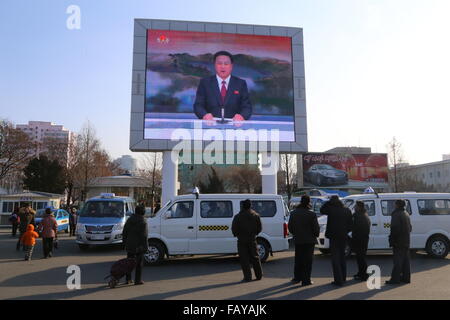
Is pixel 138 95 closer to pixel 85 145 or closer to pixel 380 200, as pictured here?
pixel 380 200

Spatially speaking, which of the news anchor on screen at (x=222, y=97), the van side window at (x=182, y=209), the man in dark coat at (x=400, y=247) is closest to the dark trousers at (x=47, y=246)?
the van side window at (x=182, y=209)

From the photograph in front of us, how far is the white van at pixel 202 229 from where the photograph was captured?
10.9m

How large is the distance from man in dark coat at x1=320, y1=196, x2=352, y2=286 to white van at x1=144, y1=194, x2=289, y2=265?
3.24 metres

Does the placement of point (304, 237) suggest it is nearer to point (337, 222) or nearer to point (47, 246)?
point (337, 222)

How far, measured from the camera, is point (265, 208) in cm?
1150

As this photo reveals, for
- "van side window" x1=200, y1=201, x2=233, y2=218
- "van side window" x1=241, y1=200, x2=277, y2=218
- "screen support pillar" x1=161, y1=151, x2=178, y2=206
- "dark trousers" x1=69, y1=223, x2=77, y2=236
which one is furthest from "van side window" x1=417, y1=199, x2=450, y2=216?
"dark trousers" x1=69, y1=223, x2=77, y2=236

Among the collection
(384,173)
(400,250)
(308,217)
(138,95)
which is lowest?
(400,250)

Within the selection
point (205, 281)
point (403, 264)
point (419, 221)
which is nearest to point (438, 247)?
point (419, 221)

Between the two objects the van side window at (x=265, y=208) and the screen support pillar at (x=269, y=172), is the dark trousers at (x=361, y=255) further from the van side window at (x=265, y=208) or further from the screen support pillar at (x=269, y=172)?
the screen support pillar at (x=269, y=172)

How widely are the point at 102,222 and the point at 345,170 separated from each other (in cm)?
3876

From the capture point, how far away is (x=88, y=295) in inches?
285
